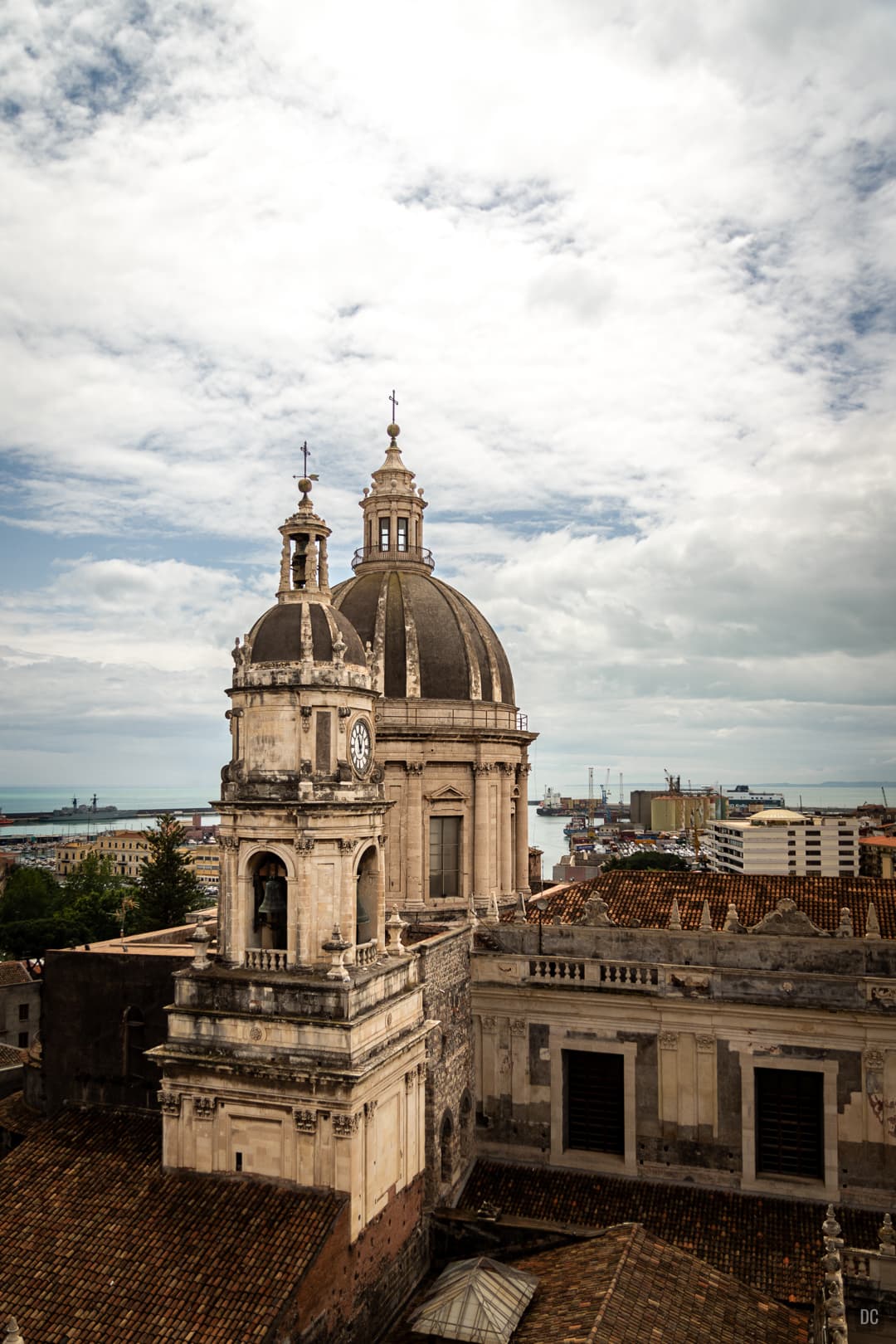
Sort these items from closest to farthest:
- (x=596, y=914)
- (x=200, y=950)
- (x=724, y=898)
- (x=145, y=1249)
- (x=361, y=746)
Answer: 1. (x=145, y=1249)
2. (x=200, y=950)
3. (x=361, y=746)
4. (x=596, y=914)
5. (x=724, y=898)

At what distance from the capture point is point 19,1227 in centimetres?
1928

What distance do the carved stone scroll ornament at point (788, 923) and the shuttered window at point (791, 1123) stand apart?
340 centimetres

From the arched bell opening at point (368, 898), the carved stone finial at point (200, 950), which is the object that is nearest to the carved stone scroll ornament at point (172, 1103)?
the carved stone finial at point (200, 950)

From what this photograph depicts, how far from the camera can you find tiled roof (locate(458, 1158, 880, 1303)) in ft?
71.4

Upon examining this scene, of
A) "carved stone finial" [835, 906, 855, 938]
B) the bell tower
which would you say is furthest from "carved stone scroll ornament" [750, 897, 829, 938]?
the bell tower

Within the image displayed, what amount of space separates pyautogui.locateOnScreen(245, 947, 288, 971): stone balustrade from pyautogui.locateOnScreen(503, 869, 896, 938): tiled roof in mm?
11326

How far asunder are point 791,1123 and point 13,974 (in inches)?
1595

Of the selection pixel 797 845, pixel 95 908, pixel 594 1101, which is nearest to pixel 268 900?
pixel 594 1101

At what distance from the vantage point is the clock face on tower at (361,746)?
2189 cm

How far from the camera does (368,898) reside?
22.7 meters

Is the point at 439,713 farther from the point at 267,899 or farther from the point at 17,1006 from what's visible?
the point at 17,1006

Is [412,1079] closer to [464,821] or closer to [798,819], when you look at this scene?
[464,821]

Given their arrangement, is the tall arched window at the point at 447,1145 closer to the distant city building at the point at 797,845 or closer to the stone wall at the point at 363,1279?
the stone wall at the point at 363,1279

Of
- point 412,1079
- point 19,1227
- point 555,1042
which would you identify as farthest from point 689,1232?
point 19,1227
